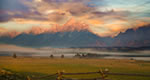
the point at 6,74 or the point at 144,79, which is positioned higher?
the point at 6,74

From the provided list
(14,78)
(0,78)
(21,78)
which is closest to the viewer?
(0,78)

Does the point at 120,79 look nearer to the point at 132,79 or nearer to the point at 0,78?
the point at 132,79

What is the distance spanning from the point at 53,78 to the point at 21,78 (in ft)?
18.4

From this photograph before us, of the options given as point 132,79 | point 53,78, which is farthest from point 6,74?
point 132,79

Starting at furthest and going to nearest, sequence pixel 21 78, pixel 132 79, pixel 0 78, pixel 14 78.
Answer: pixel 132 79, pixel 21 78, pixel 14 78, pixel 0 78

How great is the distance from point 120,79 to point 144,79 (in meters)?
4.87

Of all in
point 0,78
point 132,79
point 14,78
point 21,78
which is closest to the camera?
point 0,78

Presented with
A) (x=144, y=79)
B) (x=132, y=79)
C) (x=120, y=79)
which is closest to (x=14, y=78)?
(x=120, y=79)

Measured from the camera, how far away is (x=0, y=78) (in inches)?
1018

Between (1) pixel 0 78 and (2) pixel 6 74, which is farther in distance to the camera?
(2) pixel 6 74

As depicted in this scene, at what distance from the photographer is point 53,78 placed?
32.8 metres

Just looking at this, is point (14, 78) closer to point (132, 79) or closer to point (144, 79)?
point (132, 79)

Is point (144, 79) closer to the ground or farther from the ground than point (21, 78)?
closer to the ground

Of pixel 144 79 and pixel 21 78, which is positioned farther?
pixel 144 79
